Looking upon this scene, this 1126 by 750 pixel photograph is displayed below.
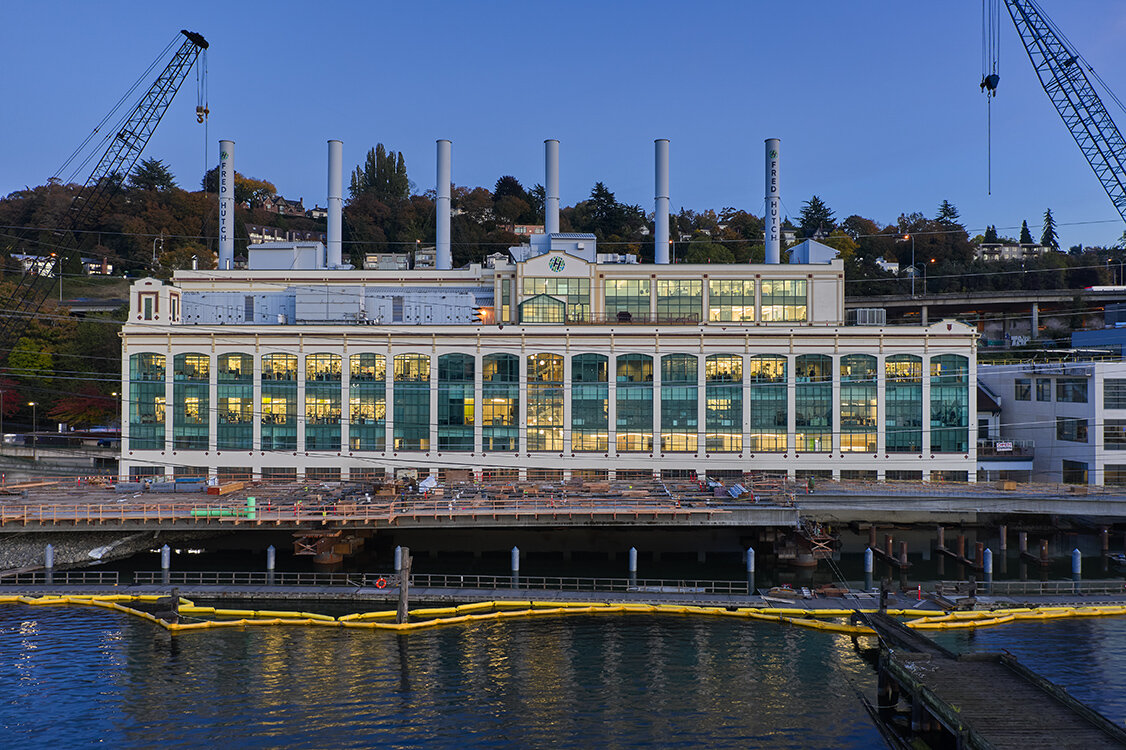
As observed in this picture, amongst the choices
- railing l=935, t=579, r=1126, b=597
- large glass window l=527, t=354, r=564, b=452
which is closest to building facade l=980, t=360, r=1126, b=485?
railing l=935, t=579, r=1126, b=597

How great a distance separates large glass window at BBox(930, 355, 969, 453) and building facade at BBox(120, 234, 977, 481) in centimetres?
15

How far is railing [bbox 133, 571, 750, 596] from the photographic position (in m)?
59.5

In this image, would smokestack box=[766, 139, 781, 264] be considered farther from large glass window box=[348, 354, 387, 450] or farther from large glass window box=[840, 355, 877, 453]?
large glass window box=[348, 354, 387, 450]

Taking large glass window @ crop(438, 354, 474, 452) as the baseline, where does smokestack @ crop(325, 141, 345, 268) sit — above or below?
above

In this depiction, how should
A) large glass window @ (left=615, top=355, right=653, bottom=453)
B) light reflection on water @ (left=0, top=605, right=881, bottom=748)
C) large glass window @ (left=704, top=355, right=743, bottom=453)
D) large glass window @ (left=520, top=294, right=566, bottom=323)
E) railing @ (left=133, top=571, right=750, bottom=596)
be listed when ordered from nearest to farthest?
1. light reflection on water @ (left=0, top=605, right=881, bottom=748)
2. railing @ (left=133, top=571, right=750, bottom=596)
3. large glass window @ (left=704, top=355, right=743, bottom=453)
4. large glass window @ (left=615, top=355, right=653, bottom=453)
5. large glass window @ (left=520, top=294, right=566, bottom=323)

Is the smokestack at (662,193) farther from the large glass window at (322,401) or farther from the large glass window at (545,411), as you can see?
the large glass window at (322,401)

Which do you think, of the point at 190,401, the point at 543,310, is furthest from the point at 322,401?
the point at 543,310

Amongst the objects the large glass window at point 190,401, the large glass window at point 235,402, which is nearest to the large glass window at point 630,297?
the large glass window at point 235,402

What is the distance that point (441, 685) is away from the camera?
43.3 m

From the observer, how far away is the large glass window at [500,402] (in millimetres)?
87438

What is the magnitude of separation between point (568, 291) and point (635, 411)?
1789 cm

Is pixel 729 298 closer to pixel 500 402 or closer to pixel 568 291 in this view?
pixel 568 291

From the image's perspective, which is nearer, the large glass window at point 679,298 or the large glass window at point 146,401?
the large glass window at point 146,401

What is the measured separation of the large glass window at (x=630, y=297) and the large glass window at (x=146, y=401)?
49.3m
